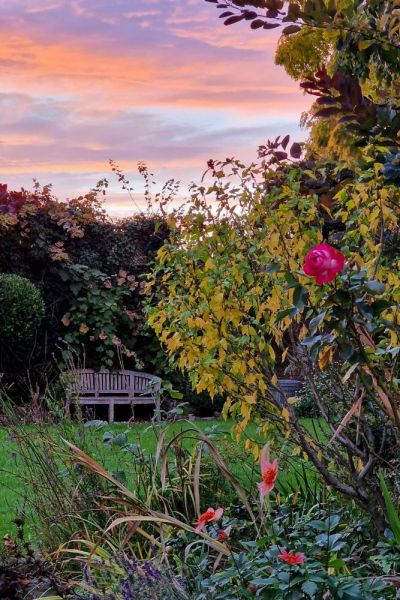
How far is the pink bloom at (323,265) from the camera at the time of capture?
7.33ft

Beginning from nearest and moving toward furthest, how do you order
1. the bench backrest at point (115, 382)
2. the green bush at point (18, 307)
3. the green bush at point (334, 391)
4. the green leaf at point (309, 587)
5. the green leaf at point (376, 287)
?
the green leaf at point (309, 587)
the green leaf at point (376, 287)
the green bush at point (334, 391)
the green bush at point (18, 307)
the bench backrest at point (115, 382)

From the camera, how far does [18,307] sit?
10312mm

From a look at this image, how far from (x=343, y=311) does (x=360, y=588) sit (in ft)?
2.53

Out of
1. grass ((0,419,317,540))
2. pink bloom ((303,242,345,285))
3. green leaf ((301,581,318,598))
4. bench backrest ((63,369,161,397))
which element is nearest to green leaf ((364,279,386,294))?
pink bloom ((303,242,345,285))

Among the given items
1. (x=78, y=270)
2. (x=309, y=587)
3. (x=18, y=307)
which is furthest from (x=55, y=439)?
(x=78, y=270)

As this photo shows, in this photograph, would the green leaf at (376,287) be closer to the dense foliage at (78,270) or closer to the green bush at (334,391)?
the green bush at (334,391)

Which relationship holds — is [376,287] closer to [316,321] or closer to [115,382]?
[316,321]

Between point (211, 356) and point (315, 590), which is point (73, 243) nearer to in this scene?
point (211, 356)

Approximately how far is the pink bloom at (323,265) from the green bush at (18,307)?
8452mm

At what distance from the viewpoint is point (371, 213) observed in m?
3.82

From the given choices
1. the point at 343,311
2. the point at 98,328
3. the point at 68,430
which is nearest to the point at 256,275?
the point at 68,430

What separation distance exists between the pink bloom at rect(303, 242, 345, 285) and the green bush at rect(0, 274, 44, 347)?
8452mm

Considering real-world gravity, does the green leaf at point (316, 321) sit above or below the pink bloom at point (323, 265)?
below

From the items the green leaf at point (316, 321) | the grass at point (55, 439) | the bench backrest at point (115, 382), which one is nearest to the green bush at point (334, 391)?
the grass at point (55, 439)
